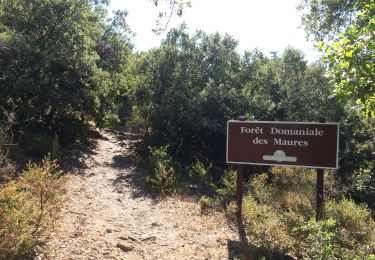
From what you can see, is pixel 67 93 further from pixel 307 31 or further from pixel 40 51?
pixel 307 31

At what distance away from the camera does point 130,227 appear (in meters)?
7.17

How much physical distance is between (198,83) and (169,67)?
1.09 metres

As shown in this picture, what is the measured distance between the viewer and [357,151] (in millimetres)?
12656

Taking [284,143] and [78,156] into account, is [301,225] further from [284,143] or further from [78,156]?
[78,156]

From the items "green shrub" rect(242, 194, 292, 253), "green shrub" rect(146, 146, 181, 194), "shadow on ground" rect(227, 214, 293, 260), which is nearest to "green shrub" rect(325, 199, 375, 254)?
"green shrub" rect(242, 194, 292, 253)

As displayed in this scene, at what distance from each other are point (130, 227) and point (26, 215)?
203 centimetres

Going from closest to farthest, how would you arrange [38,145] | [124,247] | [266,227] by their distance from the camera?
1. [124,247]
2. [266,227]
3. [38,145]

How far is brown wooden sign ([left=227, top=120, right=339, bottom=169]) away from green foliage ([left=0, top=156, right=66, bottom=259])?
3.23 meters

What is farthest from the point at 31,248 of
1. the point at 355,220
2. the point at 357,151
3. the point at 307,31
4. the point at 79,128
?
the point at 307,31

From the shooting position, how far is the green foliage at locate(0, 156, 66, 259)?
5.18 m

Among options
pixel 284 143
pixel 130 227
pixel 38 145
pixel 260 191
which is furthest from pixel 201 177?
pixel 38 145

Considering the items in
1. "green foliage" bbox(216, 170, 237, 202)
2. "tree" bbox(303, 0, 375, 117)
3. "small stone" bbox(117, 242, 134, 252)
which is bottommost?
"small stone" bbox(117, 242, 134, 252)

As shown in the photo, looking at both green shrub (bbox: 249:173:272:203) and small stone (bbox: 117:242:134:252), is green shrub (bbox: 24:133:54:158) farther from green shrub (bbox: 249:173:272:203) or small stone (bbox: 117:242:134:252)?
green shrub (bbox: 249:173:272:203)

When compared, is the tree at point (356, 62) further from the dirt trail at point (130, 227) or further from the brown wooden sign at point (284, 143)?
the dirt trail at point (130, 227)
